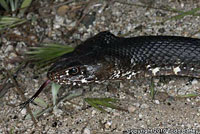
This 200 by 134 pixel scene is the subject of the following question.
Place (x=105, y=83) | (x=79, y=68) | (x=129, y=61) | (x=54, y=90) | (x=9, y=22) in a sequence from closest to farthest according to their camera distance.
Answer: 1. (x=79, y=68)
2. (x=129, y=61)
3. (x=54, y=90)
4. (x=105, y=83)
5. (x=9, y=22)

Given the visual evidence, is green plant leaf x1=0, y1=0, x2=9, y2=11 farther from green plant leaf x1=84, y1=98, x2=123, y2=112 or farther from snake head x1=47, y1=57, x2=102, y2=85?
green plant leaf x1=84, y1=98, x2=123, y2=112

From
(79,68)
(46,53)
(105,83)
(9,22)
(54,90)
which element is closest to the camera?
(79,68)

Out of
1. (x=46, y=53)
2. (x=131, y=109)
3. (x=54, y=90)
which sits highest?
(x=46, y=53)

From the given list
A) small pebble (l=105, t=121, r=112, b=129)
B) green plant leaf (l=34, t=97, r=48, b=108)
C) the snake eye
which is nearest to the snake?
the snake eye

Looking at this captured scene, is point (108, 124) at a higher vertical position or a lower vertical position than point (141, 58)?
lower

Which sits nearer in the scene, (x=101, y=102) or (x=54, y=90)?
(x=101, y=102)

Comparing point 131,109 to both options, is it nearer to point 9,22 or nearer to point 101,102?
point 101,102

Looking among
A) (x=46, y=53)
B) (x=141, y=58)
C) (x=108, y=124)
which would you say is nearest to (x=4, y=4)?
(x=46, y=53)
